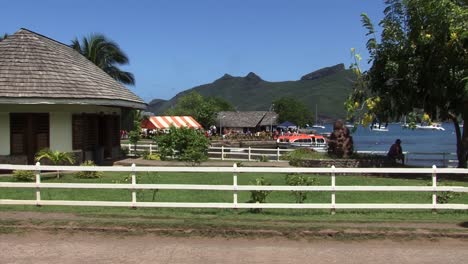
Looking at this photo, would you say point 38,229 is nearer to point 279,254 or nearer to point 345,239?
point 279,254

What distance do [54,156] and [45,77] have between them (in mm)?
3426

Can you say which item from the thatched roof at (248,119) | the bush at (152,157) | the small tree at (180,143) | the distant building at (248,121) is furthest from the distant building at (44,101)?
the thatched roof at (248,119)

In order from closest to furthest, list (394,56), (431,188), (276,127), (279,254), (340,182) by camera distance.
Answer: (279,254)
(431,188)
(340,182)
(394,56)
(276,127)

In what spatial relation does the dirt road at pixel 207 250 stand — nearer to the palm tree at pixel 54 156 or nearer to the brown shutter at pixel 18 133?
the palm tree at pixel 54 156

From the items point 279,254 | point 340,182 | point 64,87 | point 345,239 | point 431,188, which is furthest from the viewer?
point 64,87

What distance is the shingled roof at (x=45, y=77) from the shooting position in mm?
20578

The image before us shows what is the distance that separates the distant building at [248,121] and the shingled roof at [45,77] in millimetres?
72301

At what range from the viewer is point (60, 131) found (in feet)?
72.1

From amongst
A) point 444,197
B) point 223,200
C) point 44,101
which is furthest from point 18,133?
point 444,197

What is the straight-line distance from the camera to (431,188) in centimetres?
1155

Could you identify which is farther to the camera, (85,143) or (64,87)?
(85,143)

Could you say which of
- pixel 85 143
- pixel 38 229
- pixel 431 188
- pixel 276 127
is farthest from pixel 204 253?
pixel 276 127

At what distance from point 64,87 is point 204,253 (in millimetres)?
14918

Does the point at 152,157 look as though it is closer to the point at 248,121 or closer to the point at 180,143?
the point at 180,143
